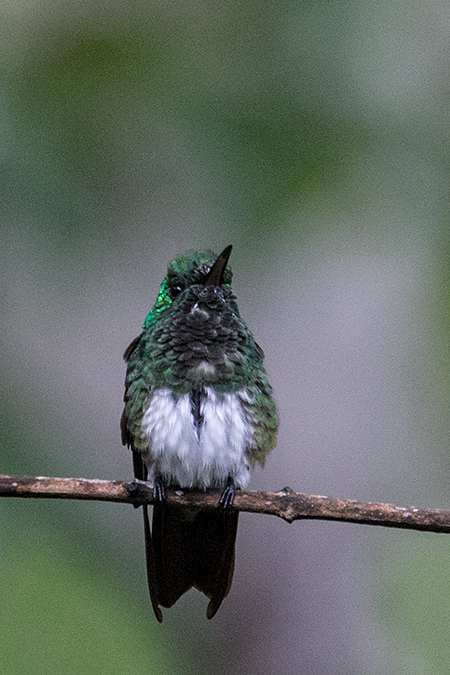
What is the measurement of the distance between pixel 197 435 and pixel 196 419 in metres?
0.06

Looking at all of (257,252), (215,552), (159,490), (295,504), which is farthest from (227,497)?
(257,252)

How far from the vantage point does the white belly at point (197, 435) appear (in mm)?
2936

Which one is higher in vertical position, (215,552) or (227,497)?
(227,497)

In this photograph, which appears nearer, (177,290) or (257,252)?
(177,290)

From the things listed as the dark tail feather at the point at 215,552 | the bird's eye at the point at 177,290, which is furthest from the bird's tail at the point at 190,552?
the bird's eye at the point at 177,290

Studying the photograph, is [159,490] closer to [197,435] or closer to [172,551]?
[197,435]

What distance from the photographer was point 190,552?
10.4ft

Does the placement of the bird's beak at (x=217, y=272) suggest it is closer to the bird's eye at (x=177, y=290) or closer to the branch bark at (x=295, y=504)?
the bird's eye at (x=177, y=290)

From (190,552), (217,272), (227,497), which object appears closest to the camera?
(227,497)

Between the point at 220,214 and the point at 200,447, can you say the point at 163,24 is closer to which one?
the point at 220,214

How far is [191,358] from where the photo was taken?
2.99 m

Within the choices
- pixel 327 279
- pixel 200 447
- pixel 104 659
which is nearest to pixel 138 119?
pixel 327 279

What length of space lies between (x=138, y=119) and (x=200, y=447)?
78.8 inches

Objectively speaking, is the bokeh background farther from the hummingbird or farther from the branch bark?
the branch bark
